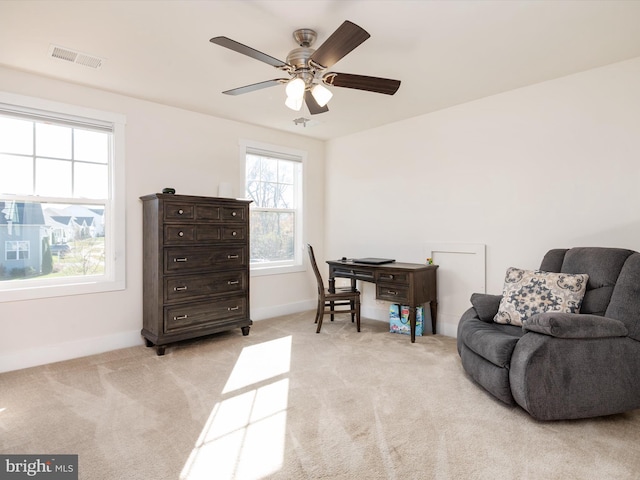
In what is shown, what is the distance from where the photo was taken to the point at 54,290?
10.7ft

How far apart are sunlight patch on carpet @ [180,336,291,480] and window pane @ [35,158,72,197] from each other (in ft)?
7.37

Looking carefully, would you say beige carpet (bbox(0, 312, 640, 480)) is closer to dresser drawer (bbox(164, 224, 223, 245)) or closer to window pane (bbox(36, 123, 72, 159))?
dresser drawer (bbox(164, 224, 223, 245))

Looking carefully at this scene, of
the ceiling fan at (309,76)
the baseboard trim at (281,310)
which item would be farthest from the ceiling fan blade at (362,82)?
the baseboard trim at (281,310)

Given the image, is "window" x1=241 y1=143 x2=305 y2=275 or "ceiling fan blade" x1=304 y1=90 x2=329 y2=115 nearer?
"ceiling fan blade" x1=304 y1=90 x2=329 y2=115

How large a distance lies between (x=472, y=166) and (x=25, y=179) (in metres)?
4.21

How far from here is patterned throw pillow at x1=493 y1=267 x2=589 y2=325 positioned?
260 centimetres

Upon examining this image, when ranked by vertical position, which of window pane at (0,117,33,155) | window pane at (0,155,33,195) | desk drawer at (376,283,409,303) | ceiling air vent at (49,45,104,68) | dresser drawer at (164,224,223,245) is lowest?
desk drawer at (376,283,409,303)

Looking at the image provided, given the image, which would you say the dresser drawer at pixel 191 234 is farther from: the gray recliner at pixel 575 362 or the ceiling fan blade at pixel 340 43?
the gray recliner at pixel 575 362

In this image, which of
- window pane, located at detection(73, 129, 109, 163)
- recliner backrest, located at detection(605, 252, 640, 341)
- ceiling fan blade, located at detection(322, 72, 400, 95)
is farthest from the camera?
window pane, located at detection(73, 129, 109, 163)

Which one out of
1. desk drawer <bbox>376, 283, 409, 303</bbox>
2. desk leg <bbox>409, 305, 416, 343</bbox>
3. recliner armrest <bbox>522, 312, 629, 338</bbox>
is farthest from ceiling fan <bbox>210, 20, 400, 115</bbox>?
desk leg <bbox>409, 305, 416, 343</bbox>

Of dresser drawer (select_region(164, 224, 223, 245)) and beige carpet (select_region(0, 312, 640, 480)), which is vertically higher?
dresser drawer (select_region(164, 224, 223, 245))

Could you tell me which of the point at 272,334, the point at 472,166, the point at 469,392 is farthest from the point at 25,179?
the point at 472,166

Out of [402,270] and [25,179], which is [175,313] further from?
[402,270]

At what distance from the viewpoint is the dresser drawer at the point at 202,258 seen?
349 centimetres
